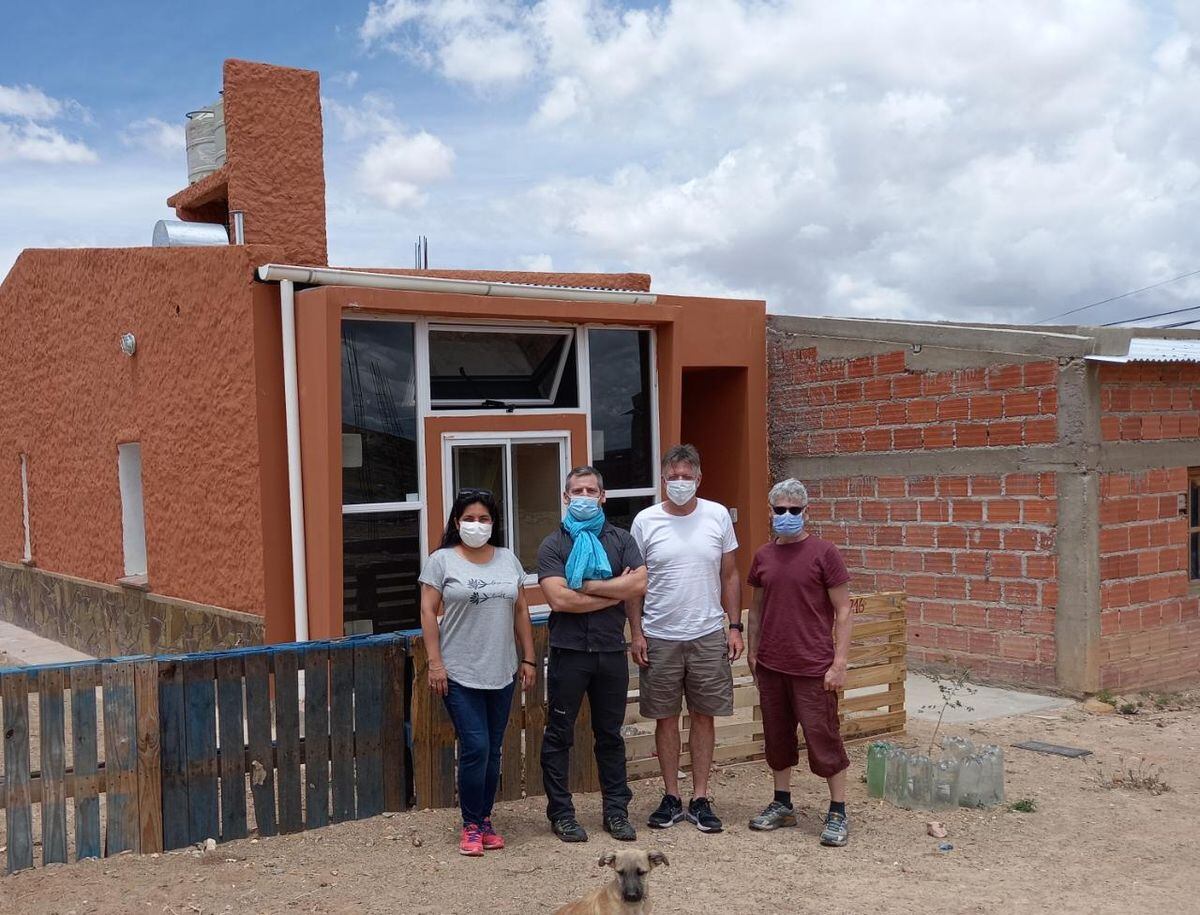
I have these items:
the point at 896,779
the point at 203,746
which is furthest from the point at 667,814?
the point at 203,746

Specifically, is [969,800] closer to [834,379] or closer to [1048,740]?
[1048,740]

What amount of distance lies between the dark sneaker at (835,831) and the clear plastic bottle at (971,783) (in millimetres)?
956

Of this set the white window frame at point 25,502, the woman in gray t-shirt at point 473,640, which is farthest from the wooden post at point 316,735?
the white window frame at point 25,502

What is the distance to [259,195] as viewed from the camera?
10203 millimetres

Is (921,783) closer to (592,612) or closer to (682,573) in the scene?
(682,573)

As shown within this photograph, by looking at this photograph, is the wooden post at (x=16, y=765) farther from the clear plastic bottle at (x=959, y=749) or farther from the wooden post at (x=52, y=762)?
the clear plastic bottle at (x=959, y=749)

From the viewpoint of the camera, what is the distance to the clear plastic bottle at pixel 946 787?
634 cm

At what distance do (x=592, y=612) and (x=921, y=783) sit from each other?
7.40 ft

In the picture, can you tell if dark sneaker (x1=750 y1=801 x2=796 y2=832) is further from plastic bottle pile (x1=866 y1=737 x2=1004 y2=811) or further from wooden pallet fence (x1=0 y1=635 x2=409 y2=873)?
wooden pallet fence (x1=0 y1=635 x2=409 y2=873)

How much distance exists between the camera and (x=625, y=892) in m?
4.15

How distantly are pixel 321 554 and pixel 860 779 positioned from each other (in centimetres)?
436

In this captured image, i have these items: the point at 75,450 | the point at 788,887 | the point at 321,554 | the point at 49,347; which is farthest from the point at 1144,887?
the point at 49,347

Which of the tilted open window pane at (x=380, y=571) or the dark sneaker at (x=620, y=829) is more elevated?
the tilted open window pane at (x=380, y=571)

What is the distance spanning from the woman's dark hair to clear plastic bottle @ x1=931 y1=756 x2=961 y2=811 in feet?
9.22
